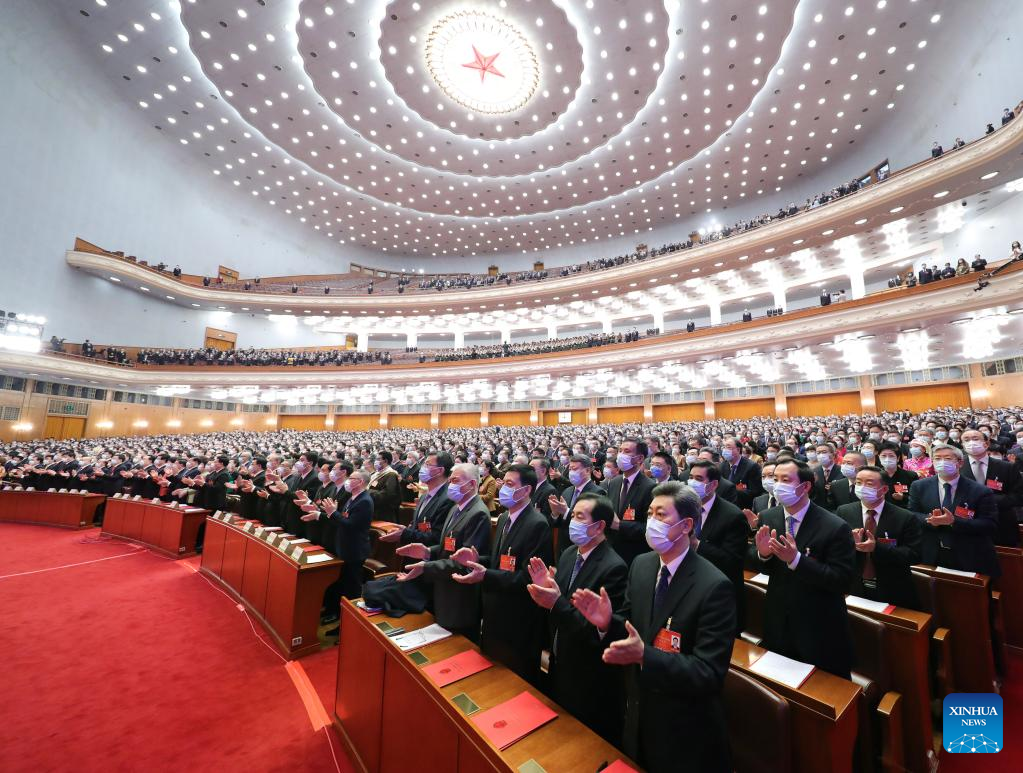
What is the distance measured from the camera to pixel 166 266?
2316cm

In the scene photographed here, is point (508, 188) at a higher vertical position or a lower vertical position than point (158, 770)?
higher

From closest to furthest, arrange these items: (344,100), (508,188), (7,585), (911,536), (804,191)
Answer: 1. (911,536)
2. (7,585)
3. (344,100)
4. (804,191)
5. (508,188)

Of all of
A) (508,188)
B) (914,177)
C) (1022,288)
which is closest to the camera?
(1022,288)

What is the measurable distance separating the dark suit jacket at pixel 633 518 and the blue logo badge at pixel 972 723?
1849mm

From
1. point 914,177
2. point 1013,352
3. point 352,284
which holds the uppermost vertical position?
point 352,284

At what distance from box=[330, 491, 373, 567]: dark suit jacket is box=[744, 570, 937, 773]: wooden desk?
3762 mm

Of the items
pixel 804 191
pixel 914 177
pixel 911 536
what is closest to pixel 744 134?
A: pixel 804 191


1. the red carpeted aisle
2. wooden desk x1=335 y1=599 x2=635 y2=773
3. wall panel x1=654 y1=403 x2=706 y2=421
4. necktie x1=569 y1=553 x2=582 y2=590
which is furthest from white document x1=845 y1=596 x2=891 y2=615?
wall panel x1=654 y1=403 x2=706 y2=421

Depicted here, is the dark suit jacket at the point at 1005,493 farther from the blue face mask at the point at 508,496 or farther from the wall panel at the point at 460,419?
the wall panel at the point at 460,419

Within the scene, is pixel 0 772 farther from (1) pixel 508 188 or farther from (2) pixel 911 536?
(1) pixel 508 188

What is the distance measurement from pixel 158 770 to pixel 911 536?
15.3ft

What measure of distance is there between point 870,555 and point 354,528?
4.09 m

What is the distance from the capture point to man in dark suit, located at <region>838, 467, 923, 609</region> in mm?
2611

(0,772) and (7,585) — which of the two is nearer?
(0,772)
